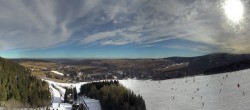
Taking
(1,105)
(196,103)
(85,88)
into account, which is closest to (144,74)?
(85,88)

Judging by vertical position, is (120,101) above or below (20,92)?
below

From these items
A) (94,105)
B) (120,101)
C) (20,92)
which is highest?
(20,92)

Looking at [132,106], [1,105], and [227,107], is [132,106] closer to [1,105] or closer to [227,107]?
[227,107]

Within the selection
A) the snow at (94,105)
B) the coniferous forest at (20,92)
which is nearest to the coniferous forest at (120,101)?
the snow at (94,105)

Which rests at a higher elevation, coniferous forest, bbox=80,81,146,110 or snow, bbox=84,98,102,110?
coniferous forest, bbox=80,81,146,110

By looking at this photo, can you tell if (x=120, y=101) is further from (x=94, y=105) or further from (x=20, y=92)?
→ (x=20, y=92)

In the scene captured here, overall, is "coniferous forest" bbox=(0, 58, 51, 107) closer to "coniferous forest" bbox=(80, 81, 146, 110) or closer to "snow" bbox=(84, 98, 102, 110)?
"snow" bbox=(84, 98, 102, 110)

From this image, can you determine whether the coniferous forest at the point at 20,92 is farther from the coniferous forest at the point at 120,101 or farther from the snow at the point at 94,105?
the coniferous forest at the point at 120,101

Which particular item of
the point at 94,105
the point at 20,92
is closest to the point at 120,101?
the point at 94,105

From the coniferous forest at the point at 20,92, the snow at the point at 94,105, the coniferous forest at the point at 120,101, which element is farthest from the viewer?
the snow at the point at 94,105

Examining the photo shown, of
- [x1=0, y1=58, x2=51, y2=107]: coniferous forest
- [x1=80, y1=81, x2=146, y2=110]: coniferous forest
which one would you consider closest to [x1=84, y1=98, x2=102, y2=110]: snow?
[x1=80, y1=81, x2=146, y2=110]: coniferous forest

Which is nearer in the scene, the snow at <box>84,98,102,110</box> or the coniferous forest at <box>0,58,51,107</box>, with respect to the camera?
the coniferous forest at <box>0,58,51,107</box>
